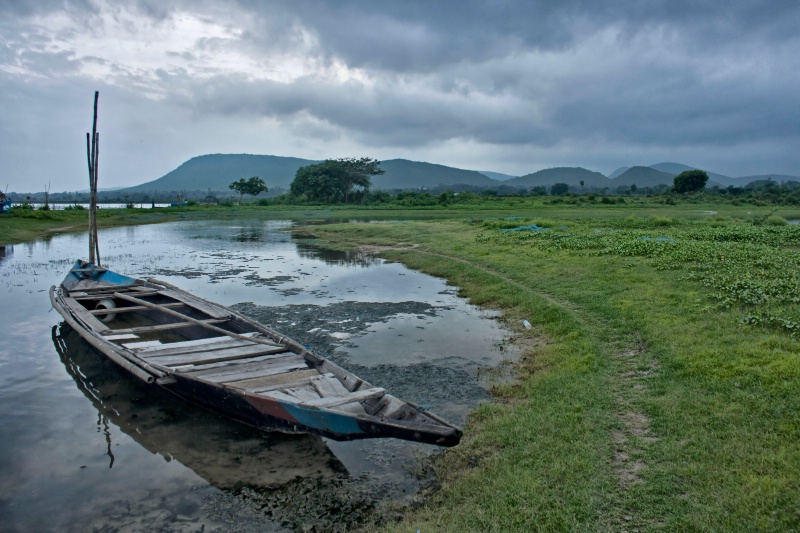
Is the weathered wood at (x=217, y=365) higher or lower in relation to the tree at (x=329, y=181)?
lower

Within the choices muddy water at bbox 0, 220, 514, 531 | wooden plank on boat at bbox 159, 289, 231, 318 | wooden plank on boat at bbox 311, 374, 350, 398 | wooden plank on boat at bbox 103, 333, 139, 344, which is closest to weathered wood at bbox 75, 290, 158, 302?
wooden plank on boat at bbox 159, 289, 231, 318

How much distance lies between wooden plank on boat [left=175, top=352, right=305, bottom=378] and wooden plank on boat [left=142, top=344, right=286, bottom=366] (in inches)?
4.7

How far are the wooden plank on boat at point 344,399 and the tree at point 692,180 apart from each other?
86455 mm

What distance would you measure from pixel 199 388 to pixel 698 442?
6062 mm

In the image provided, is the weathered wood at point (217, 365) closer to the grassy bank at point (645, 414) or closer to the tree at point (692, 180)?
the grassy bank at point (645, 414)

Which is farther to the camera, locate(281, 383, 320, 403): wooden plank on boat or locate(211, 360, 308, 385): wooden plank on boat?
locate(211, 360, 308, 385): wooden plank on boat

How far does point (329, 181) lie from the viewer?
81312mm

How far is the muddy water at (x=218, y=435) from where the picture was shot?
5.58 metres

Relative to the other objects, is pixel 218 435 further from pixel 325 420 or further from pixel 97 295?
pixel 97 295

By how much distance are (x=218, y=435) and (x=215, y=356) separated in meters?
1.36

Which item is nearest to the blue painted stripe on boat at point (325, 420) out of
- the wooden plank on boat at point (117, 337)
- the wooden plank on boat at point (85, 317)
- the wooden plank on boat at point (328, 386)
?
the wooden plank on boat at point (328, 386)

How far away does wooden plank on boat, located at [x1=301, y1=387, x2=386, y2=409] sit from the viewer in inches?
227

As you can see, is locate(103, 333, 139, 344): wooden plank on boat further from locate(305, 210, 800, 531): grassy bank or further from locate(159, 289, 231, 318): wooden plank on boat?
locate(305, 210, 800, 531): grassy bank

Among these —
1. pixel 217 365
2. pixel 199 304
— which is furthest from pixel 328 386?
pixel 199 304
